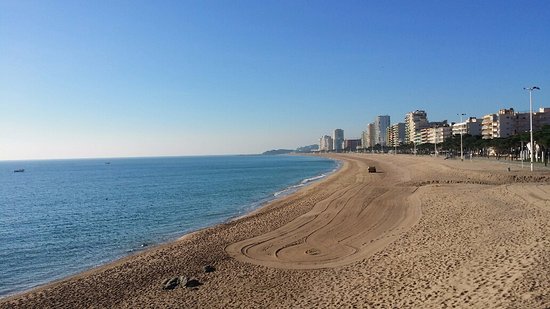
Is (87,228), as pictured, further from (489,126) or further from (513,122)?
(489,126)

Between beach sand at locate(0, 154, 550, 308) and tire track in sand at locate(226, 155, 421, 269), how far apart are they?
0.06m

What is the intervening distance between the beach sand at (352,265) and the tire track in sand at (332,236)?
0.06 meters

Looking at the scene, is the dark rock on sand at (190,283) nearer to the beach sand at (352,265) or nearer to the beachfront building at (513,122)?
the beach sand at (352,265)

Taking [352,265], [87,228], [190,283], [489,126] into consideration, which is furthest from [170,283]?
[489,126]

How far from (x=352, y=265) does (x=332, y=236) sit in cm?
535

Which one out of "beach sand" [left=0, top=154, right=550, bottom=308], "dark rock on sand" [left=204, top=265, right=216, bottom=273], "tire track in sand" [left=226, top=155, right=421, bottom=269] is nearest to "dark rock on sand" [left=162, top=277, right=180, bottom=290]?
"beach sand" [left=0, top=154, right=550, bottom=308]

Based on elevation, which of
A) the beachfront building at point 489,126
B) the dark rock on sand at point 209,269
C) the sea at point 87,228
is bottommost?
the sea at point 87,228

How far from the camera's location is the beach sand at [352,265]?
1073cm

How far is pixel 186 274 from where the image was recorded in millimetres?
15430

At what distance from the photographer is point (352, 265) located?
14.9m

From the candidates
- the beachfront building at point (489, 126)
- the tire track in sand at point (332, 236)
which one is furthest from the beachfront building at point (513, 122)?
the tire track in sand at point (332, 236)

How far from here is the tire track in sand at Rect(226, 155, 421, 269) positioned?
16406 mm

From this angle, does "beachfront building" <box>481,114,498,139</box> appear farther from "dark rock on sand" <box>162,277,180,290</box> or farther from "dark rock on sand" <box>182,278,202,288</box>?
"dark rock on sand" <box>162,277,180,290</box>

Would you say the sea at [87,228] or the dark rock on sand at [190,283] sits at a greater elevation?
the dark rock on sand at [190,283]
